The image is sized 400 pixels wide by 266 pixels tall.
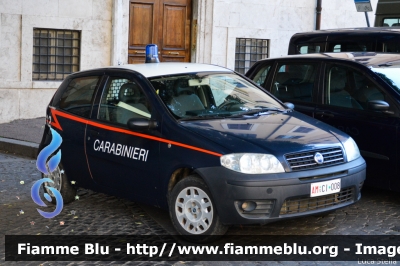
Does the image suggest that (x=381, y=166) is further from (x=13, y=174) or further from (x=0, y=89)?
(x=0, y=89)

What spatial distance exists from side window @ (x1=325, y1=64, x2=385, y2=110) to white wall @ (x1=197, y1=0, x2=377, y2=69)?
825 centimetres

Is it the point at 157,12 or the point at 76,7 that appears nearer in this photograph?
the point at 76,7

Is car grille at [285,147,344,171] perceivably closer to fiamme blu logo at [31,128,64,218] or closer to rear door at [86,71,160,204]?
rear door at [86,71,160,204]

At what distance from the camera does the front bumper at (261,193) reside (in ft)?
18.8

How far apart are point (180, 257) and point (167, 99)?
5.29ft

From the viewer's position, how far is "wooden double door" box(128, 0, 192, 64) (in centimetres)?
1528

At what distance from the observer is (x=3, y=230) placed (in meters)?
6.54

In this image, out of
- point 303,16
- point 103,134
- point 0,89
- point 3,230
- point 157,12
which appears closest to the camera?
point 3,230

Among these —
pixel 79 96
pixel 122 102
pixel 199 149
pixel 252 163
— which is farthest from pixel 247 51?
pixel 252 163

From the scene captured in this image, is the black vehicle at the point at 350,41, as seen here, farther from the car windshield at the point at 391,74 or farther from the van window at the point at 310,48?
the car windshield at the point at 391,74

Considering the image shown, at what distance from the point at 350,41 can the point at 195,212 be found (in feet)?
17.1

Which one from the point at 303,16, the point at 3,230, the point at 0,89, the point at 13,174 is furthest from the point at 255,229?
the point at 303,16

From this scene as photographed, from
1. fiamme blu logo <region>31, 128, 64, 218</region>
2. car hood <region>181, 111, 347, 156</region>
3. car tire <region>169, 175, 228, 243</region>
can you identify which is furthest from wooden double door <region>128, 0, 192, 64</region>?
car tire <region>169, 175, 228, 243</region>

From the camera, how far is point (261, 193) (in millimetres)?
5754
